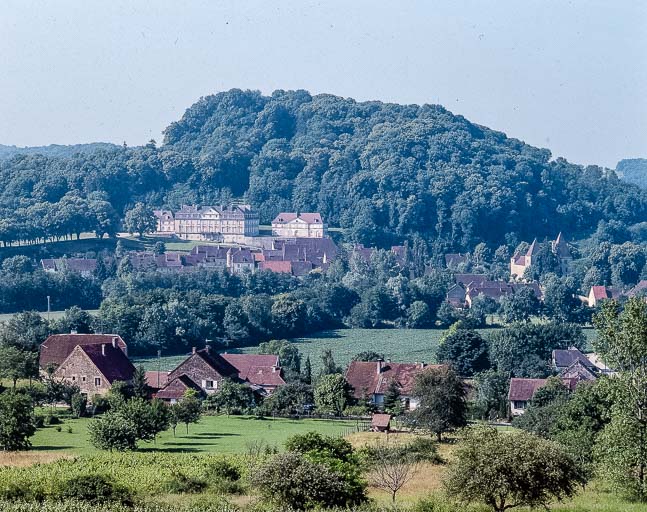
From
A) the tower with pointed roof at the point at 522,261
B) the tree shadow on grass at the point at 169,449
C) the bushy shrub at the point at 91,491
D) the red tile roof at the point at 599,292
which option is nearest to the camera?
the bushy shrub at the point at 91,491

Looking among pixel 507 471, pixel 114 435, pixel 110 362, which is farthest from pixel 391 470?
pixel 110 362

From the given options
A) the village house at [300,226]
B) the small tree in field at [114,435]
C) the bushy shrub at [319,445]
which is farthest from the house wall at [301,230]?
the bushy shrub at [319,445]

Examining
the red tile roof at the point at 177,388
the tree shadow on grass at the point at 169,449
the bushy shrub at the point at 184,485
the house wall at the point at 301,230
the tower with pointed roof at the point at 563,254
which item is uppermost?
the house wall at the point at 301,230

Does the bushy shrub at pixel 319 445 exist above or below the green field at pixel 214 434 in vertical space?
above

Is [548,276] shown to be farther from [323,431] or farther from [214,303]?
[323,431]

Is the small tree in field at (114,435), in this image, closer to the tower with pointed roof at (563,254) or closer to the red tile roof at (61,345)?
the red tile roof at (61,345)

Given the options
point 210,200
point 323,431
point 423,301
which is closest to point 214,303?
point 423,301

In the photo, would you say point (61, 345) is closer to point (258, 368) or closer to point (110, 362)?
point (110, 362)
